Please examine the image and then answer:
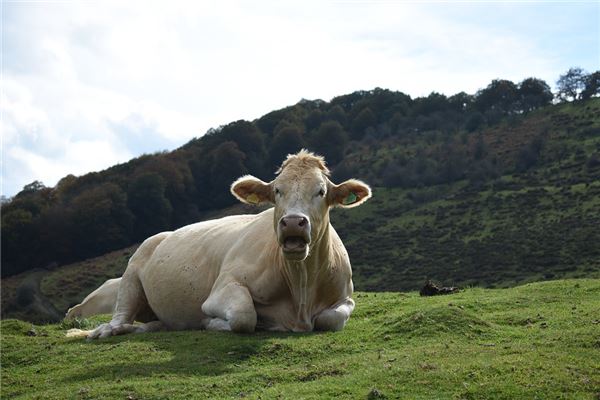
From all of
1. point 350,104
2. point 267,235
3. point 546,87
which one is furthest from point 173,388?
point 350,104

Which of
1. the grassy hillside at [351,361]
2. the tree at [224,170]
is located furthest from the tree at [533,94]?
the grassy hillside at [351,361]

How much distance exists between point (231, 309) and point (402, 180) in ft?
272

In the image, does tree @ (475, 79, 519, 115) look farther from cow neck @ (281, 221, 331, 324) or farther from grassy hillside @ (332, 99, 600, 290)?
cow neck @ (281, 221, 331, 324)

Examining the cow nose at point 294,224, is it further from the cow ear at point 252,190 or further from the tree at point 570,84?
the tree at point 570,84

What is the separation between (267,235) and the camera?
12734 mm

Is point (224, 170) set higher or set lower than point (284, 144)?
lower

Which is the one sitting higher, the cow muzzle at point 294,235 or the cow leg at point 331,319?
the cow muzzle at point 294,235

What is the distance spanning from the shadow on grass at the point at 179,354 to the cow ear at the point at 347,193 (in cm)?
212

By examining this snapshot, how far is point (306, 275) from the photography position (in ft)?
38.5

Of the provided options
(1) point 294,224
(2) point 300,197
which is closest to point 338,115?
(2) point 300,197

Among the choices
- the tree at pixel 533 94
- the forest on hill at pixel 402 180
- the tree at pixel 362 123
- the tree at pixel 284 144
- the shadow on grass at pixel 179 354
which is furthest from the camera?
the tree at pixel 362 123

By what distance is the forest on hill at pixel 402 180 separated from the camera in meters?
68.8

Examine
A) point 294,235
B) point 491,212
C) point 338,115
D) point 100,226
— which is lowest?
point 491,212

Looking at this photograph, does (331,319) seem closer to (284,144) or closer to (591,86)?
(284,144)
